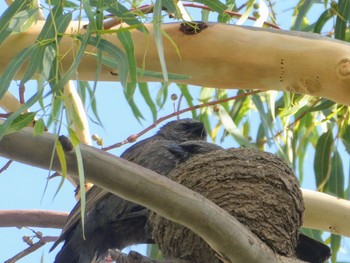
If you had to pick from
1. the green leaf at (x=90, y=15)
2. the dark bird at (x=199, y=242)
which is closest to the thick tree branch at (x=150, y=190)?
the green leaf at (x=90, y=15)

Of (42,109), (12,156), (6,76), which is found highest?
(6,76)

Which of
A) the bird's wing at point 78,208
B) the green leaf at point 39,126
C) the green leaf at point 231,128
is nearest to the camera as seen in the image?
the green leaf at point 39,126

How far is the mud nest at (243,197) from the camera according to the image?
9.17 ft

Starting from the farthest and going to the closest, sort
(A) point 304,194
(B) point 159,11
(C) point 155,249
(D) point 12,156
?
(C) point 155,249, (A) point 304,194, (B) point 159,11, (D) point 12,156

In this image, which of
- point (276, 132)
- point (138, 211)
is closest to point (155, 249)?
point (138, 211)

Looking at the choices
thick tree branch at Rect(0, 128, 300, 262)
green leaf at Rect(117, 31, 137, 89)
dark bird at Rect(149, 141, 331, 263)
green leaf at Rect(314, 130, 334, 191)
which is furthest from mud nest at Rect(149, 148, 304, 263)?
green leaf at Rect(314, 130, 334, 191)

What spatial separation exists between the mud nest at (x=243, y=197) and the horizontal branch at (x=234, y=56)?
0.95ft

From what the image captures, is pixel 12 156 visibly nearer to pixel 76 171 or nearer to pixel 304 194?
pixel 76 171

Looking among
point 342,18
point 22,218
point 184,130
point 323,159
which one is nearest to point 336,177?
point 323,159

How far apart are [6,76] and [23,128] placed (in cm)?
30

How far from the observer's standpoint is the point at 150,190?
217cm

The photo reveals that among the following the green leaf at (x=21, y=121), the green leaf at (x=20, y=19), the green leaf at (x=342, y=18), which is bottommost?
Answer: the green leaf at (x=21, y=121)

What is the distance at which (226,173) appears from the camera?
10.0 ft

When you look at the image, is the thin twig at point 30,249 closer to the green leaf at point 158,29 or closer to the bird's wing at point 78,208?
the bird's wing at point 78,208
